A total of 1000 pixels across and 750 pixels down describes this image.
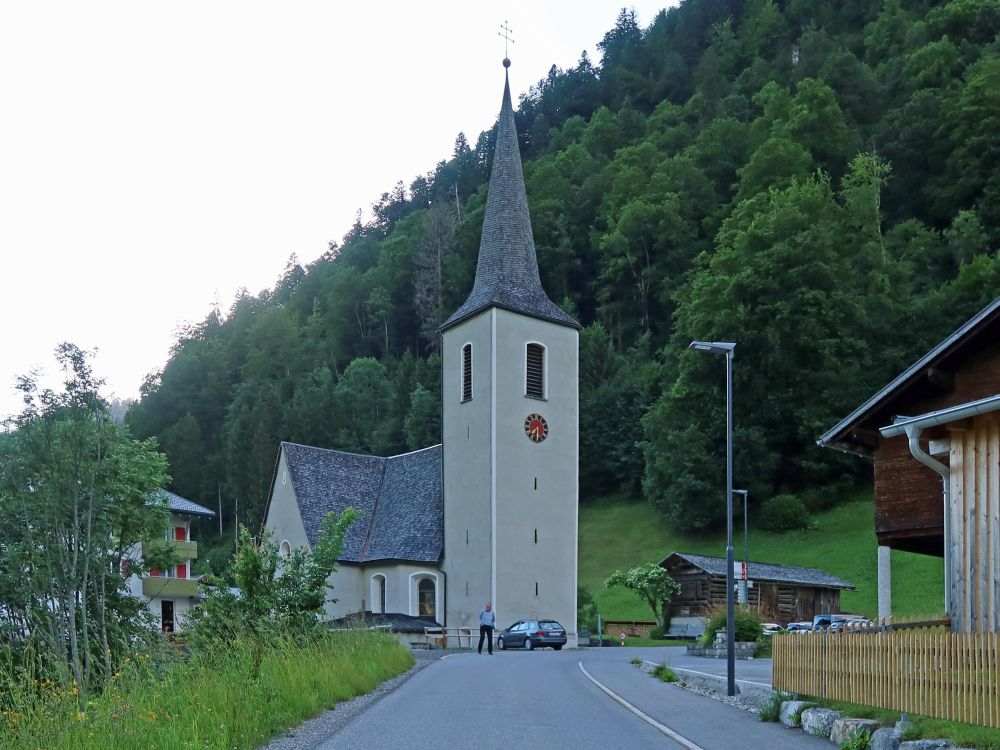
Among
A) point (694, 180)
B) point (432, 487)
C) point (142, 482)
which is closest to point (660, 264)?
point (694, 180)

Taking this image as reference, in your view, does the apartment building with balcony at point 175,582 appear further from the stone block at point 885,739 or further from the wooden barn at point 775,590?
the stone block at point 885,739

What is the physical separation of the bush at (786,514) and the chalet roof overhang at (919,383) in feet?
129

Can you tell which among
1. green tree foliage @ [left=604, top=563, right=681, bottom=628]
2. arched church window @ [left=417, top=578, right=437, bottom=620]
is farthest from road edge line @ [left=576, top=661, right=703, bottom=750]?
green tree foliage @ [left=604, top=563, right=681, bottom=628]

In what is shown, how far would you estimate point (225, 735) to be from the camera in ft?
34.8

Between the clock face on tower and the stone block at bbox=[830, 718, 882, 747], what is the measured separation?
35.6 m

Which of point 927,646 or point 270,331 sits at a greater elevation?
point 270,331

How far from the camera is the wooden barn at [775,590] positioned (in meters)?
49.1

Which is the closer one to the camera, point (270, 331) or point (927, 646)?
point (927, 646)

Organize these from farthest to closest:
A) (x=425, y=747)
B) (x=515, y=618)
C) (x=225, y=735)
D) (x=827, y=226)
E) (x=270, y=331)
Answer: (x=270, y=331), (x=827, y=226), (x=515, y=618), (x=425, y=747), (x=225, y=735)

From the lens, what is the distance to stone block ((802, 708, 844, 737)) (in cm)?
1323

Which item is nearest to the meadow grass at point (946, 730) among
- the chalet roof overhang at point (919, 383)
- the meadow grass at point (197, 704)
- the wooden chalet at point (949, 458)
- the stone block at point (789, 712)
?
the stone block at point (789, 712)

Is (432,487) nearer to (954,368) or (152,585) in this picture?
(152,585)

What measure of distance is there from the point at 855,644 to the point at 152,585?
49034mm

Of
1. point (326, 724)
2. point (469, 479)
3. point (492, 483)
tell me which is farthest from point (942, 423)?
point (469, 479)
